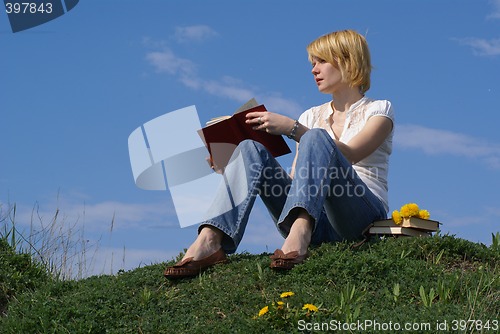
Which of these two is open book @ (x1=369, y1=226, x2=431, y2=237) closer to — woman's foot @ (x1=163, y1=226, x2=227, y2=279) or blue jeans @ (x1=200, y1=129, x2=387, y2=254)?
blue jeans @ (x1=200, y1=129, x2=387, y2=254)

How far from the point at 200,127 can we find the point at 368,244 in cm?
191

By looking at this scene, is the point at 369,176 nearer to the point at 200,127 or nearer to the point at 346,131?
the point at 346,131

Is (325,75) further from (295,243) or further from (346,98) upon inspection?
Answer: (295,243)

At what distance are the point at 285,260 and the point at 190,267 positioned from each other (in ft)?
2.94

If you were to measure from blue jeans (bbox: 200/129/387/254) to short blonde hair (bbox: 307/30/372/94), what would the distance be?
3.11 ft

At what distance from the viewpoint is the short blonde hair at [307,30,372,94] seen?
6.32 m

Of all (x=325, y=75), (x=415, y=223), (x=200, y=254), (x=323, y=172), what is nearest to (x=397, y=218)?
(x=415, y=223)

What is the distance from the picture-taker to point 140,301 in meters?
5.82

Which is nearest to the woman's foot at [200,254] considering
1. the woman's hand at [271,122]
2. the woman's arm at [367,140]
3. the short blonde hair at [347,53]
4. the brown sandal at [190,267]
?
the brown sandal at [190,267]

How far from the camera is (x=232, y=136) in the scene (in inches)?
234

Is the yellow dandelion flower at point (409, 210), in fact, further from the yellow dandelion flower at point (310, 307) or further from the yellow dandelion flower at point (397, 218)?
the yellow dandelion flower at point (310, 307)

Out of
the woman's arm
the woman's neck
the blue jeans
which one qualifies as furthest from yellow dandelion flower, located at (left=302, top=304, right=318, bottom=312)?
the woman's neck

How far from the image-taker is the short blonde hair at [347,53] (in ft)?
20.7

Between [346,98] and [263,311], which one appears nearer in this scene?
[263,311]
